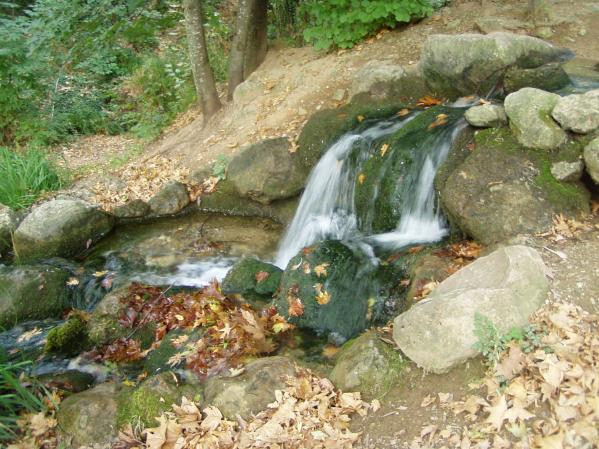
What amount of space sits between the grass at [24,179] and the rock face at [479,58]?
651 cm

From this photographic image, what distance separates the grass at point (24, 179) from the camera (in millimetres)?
8312

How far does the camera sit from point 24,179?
8516 millimetres

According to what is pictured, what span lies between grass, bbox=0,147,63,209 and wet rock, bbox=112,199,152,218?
1.52m

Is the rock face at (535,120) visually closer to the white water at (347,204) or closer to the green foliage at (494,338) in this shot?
the white water at (347,204)

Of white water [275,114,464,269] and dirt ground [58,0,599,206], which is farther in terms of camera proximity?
dirt ground [58,0,599,206]

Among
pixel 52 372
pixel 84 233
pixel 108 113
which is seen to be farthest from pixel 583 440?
pixel 108 113

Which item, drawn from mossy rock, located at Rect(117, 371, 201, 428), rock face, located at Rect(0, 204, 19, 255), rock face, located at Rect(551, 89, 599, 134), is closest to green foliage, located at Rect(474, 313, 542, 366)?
mossy rock, located at Rect(117, 371, 201, 428)

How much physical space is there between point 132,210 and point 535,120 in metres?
5.94

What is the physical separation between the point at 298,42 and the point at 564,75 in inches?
207

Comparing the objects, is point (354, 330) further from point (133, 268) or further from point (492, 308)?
point (133, 268)

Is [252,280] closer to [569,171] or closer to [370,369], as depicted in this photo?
[370,369]

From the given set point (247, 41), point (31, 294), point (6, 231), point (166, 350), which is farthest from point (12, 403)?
point (247, 41)

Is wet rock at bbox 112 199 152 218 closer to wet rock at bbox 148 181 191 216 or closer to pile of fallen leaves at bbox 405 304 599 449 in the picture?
wet rock at bbox 148 181 191 216

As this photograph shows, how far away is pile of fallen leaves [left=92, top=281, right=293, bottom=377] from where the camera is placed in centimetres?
484
